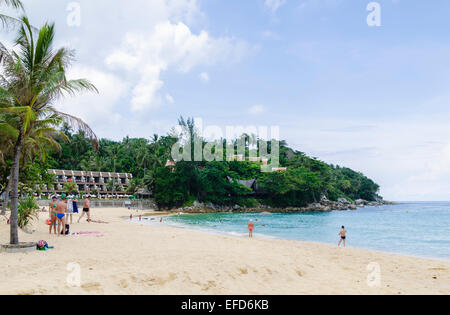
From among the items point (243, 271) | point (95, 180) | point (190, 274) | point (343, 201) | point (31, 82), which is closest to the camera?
point (190, 274)

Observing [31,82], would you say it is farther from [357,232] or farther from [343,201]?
[343,201]

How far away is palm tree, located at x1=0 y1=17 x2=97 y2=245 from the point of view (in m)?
9.63

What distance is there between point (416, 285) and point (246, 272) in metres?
4.08

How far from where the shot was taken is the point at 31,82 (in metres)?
9.92

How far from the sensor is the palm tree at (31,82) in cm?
963

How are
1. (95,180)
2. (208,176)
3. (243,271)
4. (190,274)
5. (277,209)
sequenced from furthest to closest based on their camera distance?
(95,180) < (277,209) < (208,176) < (243,271) < (190,274)

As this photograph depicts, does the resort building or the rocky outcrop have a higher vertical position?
the resort building

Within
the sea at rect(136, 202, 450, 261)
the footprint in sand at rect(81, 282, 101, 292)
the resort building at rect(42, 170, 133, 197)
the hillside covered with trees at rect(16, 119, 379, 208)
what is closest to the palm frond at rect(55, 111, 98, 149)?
the footprint in sand at rect(81, 282, 101, 292)

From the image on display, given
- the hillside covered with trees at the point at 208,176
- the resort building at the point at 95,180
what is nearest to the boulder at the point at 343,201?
the hillside covered with trees at the point at 208,176

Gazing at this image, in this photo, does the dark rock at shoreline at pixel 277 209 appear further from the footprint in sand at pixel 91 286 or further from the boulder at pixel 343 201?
the footprint in sand at pixel 91 286

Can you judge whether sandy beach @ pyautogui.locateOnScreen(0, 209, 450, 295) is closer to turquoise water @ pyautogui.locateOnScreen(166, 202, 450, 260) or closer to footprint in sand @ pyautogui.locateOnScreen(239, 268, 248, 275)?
footprint in sand @ pyautogui.locateOnScreen(239, 268, 248, 275)

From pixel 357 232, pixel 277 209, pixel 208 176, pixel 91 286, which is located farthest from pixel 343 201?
pixel 91 286

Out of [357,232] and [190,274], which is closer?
[190,274]
